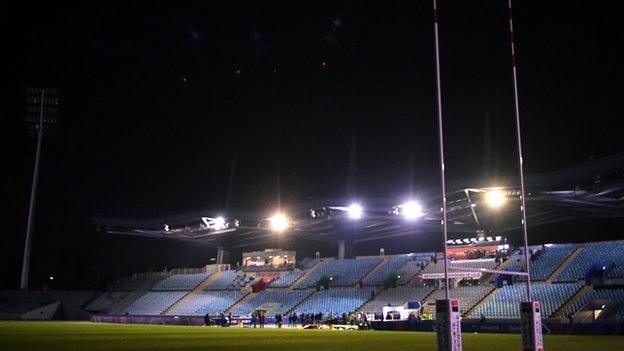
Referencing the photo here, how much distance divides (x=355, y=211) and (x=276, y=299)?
13.2m

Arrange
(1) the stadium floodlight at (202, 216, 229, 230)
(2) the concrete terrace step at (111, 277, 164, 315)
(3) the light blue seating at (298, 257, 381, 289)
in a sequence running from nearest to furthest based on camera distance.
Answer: (3) the light blue seating at (298, 257, 381, 289)
(1) the stadium floodlight at (202, 216, 229, 230)
(2) the concrete terrace step at (111, 277, 164, 315)

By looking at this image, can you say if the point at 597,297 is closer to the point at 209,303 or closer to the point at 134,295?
the point at 209,303

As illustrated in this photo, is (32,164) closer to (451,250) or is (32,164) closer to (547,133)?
(451,250)

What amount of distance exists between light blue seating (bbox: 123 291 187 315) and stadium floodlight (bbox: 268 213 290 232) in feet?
45.2

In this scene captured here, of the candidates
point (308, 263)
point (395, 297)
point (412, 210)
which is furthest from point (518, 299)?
point (308, 263)

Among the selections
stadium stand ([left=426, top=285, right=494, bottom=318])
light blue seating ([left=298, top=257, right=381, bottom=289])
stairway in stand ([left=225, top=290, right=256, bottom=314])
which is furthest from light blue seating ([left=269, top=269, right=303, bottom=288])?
stadium stand ([left=426, top=285, right=494, bottom=318])

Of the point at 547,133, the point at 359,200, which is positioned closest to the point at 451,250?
the point at 359,200

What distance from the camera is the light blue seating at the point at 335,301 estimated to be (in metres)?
Answer: 50.7

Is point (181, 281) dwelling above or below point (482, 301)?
above

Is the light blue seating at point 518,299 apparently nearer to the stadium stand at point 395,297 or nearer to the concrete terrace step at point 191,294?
the stadium stand at point 395,297

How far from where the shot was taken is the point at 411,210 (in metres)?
47.7

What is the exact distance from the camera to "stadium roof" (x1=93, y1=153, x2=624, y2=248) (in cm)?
3653

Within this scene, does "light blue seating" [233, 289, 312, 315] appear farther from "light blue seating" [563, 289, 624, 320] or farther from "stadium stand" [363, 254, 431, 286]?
"light blue seating" [563, 289, 624, 320]

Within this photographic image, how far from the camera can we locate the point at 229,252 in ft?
238
